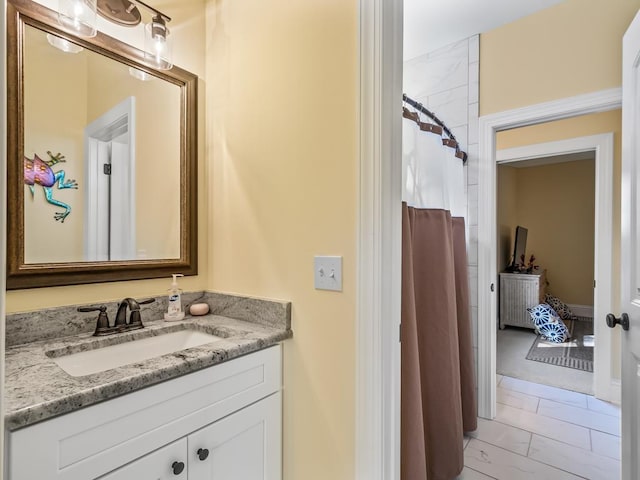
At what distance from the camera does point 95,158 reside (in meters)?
1.23

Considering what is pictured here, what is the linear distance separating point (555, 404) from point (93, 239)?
126 inches

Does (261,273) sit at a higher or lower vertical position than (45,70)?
lower

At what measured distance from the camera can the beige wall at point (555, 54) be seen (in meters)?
1.99

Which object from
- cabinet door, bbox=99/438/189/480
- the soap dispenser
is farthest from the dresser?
cabinet door, bbox=99/438/189/480

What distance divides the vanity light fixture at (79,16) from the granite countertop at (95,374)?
109 centimetres

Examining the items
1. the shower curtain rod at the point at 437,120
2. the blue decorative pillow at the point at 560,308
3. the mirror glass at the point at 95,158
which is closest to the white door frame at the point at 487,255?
the shower curtain rod at the point at 437,120

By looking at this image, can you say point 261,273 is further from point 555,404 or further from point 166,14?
point 555,404

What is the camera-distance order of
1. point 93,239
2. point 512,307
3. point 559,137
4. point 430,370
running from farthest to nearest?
point 512,307 → point 559,137 → point 430,370 → point 93,239

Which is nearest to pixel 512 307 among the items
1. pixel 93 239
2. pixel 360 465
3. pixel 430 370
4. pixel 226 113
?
pixel 430 370

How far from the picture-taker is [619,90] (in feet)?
6.39

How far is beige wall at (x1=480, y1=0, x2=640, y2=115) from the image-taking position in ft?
6.52

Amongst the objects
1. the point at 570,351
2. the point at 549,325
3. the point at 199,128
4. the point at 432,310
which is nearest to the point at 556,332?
the point at 549,325

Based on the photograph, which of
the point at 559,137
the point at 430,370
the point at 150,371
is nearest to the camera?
the point at 150,371

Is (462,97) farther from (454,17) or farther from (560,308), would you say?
(560,308)
